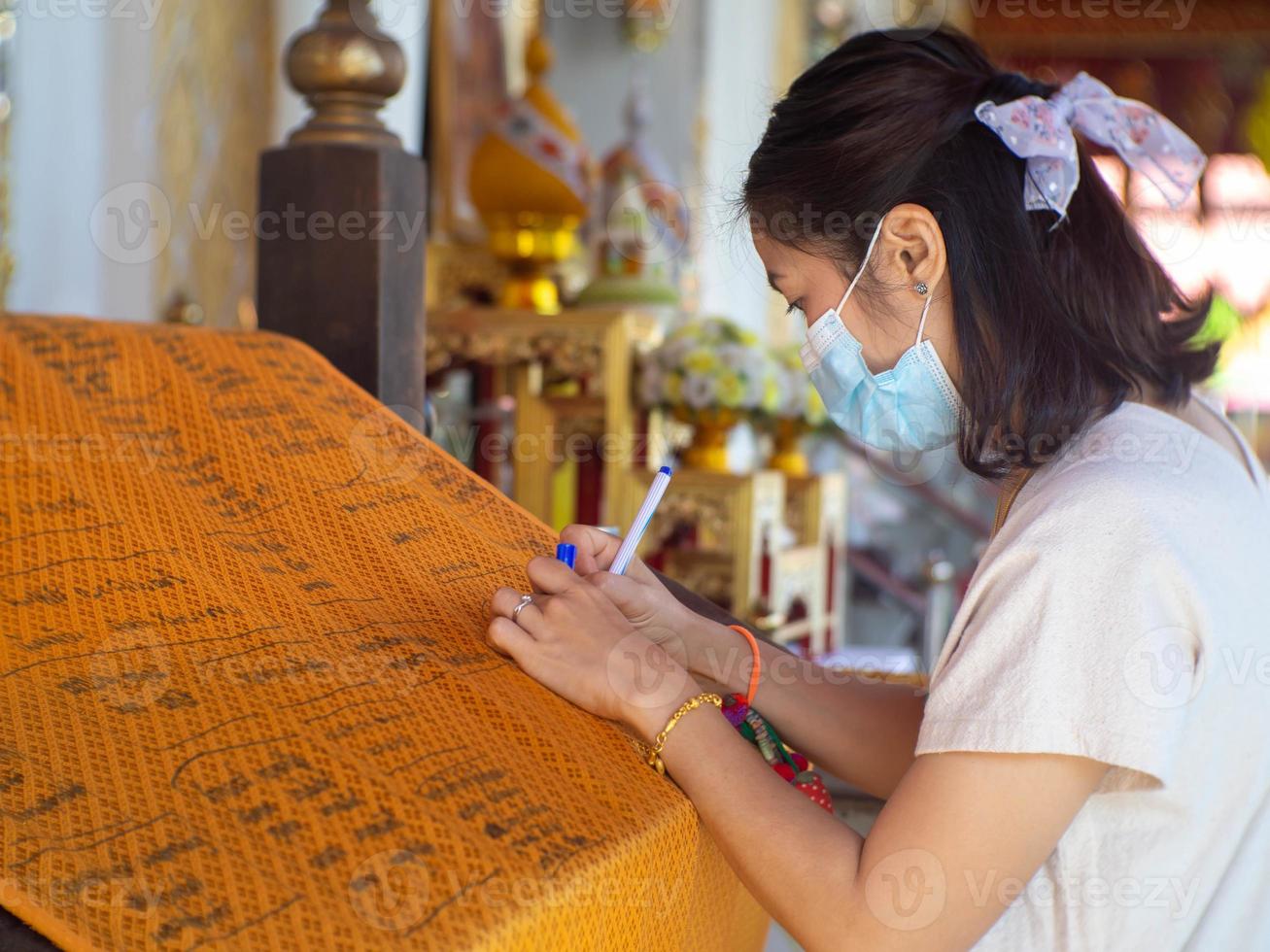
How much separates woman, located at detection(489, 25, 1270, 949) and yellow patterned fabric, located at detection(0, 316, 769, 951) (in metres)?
0.08

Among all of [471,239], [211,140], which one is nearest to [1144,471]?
[211,140]

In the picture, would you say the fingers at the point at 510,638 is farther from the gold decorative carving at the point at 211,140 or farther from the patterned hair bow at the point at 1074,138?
the gold decorative carving at the point at 211,140

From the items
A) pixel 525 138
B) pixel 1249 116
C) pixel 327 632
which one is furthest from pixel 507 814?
pixel 1249 116

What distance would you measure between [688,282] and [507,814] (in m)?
4.10

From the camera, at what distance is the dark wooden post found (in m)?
1.55

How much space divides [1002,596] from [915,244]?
0.31m

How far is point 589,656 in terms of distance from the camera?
942 millimetres

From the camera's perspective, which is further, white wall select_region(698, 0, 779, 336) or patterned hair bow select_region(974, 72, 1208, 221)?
white wall select_region(698, 0, 779, 336)

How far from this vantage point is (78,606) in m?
0.90

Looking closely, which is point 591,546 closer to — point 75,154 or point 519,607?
point 519,607

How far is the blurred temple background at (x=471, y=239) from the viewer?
5.21 feet

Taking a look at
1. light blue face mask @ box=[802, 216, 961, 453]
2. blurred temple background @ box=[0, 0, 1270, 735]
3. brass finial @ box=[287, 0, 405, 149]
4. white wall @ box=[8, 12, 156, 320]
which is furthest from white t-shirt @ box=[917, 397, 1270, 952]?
white wall @ box=[8, 12, 156, 320]

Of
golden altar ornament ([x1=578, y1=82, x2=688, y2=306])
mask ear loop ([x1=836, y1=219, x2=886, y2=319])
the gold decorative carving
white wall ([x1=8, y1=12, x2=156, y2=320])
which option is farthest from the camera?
golden altar ornament ([x1=578, y1=82, x2=688, y2=306])

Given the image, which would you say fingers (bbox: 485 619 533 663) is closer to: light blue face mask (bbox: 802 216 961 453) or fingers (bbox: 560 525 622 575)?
fingers (bbox: 560 525 622 575)
